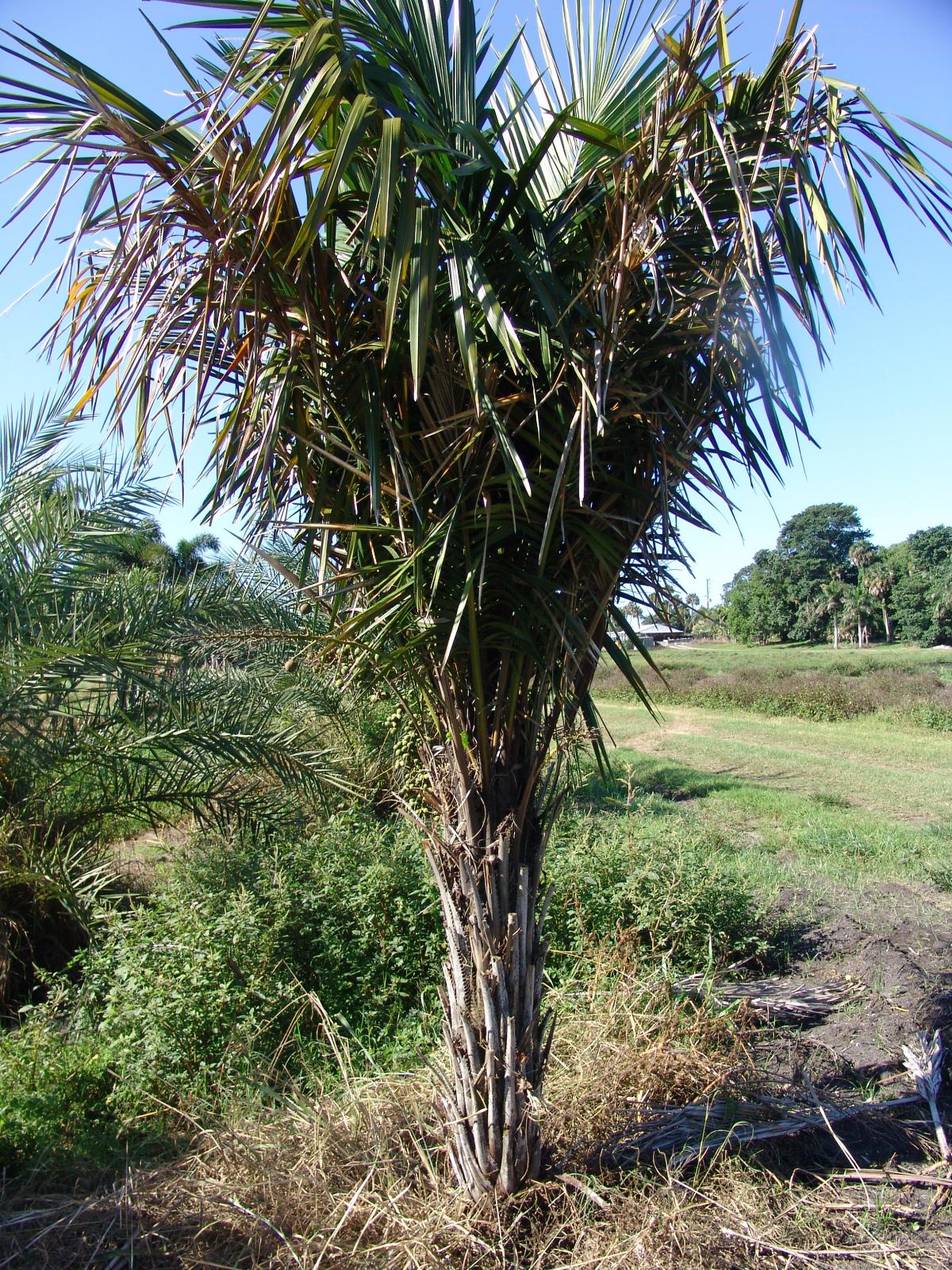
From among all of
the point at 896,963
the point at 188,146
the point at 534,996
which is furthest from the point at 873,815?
the point at 188,146

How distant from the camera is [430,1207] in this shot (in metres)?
2.59

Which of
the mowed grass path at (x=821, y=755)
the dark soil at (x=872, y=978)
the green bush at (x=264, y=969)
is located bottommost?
the mowed grass path at (x=821, y=755)

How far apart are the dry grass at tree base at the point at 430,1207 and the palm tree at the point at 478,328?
0.23 metres

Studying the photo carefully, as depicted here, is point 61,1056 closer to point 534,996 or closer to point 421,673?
point 534,996

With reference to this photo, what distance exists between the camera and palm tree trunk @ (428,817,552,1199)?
2.40m

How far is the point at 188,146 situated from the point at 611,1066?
341 cm

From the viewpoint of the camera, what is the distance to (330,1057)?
4.26m

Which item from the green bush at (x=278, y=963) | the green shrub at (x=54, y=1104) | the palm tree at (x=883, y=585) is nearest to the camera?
the green shrub at (x=54, y=1104)

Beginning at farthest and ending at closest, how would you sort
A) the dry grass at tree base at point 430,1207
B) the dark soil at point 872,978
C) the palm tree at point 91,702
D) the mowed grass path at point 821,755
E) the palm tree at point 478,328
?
the mowed grass path at point 821,755, the palm tree at point 91,702, the dark soil at point 872,978, the dry grass at tree base at point 430,1207, the palm tree at point 478,328

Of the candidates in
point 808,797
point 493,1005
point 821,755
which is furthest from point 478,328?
point 821,755

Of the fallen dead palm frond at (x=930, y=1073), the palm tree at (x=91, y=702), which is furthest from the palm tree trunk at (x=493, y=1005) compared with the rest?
the palm tree at (x=91, y=702)

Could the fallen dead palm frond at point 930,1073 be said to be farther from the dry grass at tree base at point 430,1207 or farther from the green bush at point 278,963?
the green bush at point 278,963

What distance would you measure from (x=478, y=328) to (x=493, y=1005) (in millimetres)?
1879

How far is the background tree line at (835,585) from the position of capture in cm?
5050
